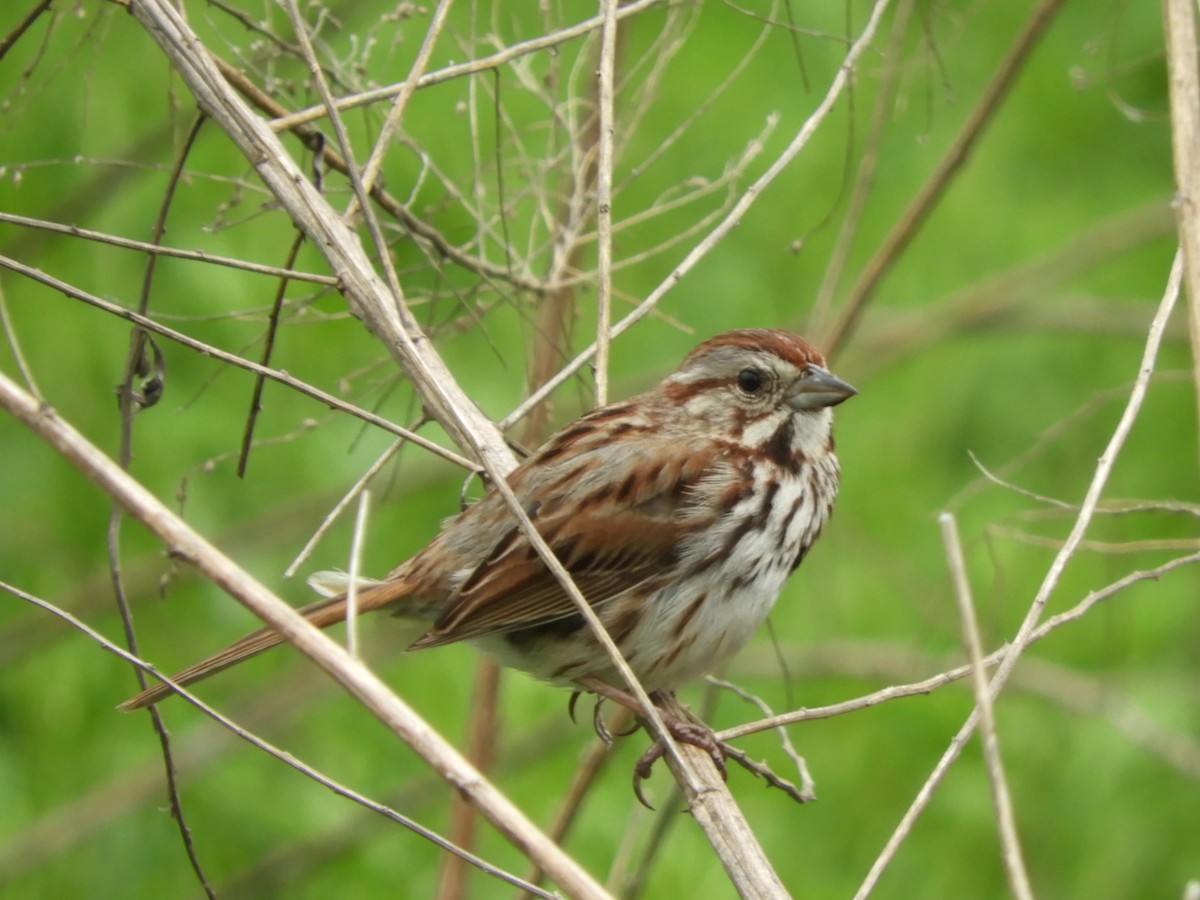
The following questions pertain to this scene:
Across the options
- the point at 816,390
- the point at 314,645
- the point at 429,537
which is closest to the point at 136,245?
the point at 314,645

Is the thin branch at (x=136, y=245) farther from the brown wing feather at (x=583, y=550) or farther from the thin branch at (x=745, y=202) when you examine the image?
the brown wing feather at (x=583, y=550)

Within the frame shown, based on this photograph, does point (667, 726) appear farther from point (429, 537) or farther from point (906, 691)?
point (429, 537)

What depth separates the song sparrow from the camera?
322cm

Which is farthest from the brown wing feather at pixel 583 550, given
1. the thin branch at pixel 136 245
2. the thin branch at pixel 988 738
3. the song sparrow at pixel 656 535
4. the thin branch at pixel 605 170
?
the thin branch at pixel 988 738

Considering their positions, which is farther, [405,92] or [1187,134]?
[405,92]

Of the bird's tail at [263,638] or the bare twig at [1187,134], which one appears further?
the bird's tail at [263,638]

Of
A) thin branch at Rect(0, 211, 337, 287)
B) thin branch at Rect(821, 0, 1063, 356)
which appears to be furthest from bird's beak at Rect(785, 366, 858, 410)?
thin branch at Rect(0, 211, 337, 287)

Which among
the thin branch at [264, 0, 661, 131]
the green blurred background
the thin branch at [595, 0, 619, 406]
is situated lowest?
the green blurred background

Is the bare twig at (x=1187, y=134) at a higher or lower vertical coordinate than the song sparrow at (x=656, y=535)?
higher

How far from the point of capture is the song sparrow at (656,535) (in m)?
3.22

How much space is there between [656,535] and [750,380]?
0.37m

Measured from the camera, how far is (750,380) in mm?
3359

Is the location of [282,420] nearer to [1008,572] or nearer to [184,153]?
[1008,572]

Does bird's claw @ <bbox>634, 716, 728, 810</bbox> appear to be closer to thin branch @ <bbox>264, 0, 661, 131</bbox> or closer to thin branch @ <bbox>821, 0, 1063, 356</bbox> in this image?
thin branch @ <bbox>821, 0, 1063, 356</bbox>
